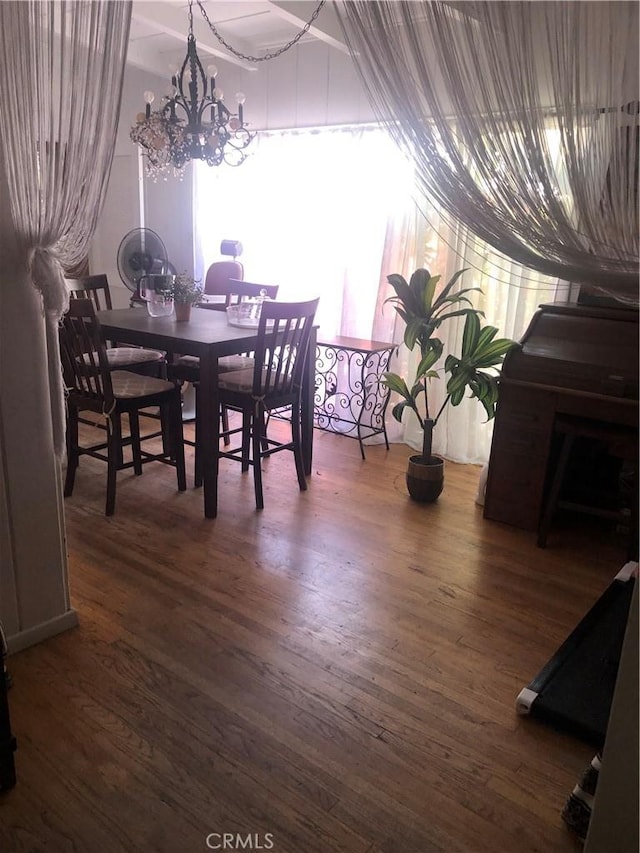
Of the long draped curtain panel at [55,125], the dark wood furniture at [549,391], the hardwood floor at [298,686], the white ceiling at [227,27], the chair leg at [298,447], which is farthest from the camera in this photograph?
the white ceiling at [227,27]

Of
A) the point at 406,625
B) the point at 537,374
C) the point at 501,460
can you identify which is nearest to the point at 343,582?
the point at 406,625

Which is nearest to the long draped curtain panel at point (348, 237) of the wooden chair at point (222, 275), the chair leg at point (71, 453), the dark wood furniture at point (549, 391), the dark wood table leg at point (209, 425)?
the wooden chair at point (222, 275)

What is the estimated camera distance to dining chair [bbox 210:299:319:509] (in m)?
3.09

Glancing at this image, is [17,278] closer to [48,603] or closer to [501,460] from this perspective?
[48,603]

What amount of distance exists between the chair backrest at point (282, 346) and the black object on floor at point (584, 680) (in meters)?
1.71

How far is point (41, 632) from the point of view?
2.15 metres

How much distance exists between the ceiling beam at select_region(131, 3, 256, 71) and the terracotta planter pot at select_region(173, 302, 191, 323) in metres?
1.95

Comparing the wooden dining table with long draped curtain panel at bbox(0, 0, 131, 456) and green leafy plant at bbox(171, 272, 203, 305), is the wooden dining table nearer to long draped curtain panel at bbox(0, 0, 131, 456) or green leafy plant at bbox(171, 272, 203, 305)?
green leafy plant at bbox(171, 272, 203, 305)

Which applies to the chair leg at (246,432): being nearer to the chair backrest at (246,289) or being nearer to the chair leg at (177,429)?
the chair leg at (177,429)

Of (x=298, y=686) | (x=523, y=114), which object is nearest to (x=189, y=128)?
(x=523, y=114)

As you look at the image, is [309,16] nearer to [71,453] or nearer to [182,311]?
[182,311]

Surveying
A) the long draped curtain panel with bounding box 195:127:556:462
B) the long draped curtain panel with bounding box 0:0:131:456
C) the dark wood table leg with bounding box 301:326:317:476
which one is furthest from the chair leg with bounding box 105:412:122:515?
the long draped curtain panel with bounding box 195:127:556:462

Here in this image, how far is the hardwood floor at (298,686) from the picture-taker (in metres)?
1.56

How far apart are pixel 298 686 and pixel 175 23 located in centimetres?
413
